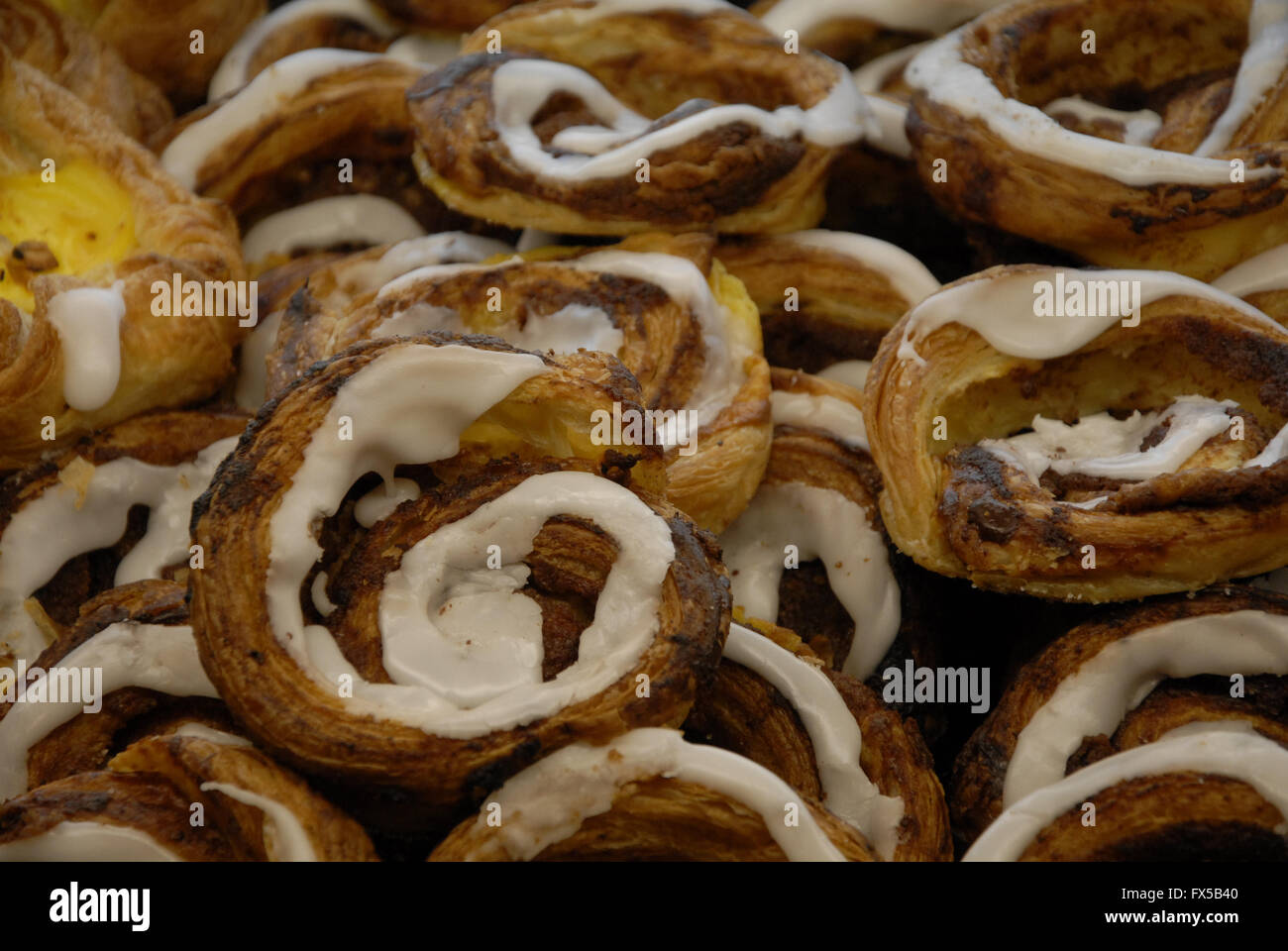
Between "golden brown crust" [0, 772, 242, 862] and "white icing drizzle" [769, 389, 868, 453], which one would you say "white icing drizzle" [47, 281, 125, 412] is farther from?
"white icing drizzle" [769, 389, 868, 453]

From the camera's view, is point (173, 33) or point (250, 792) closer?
point (250, 792)

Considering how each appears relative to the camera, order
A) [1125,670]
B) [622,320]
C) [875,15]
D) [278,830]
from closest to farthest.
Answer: [278,830], [1125,670], [622,320], [875,15]

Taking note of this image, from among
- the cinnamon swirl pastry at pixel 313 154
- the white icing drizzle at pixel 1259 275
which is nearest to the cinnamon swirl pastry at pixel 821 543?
the white icing drizzle at pixel 1259 275

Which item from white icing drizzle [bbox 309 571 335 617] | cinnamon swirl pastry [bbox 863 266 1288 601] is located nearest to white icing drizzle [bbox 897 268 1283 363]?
cinnamon swirl pastry [bbox 863 266 1288 601]

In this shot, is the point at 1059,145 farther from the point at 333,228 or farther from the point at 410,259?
the point at 333,228

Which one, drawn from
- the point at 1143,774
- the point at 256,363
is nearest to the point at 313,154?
the point at 256,363

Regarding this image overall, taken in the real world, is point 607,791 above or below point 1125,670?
below
